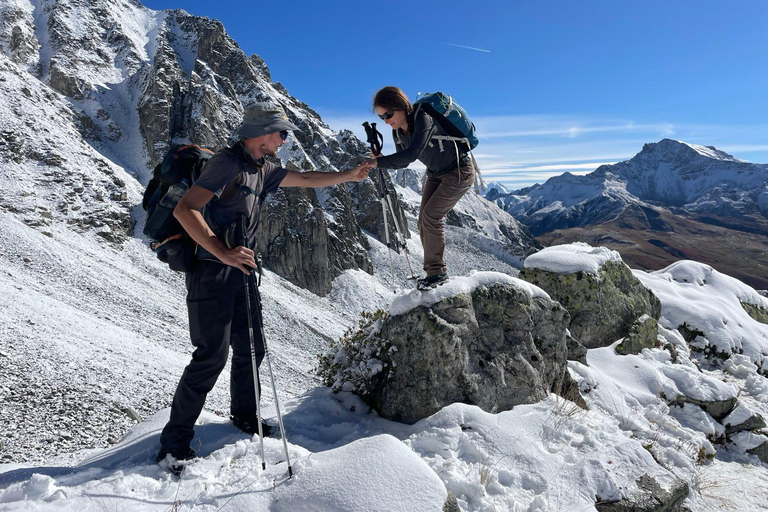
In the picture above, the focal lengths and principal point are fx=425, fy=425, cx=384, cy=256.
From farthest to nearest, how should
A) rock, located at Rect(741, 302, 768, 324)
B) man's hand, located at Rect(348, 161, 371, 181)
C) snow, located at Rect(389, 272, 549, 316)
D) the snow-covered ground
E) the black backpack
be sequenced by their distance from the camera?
rock, located at Rect(741, 302, 768, 324), snow, located at Rect(389, 272, 549, 316), man's hand, located at Rect(348, 161, 371, 181), the black backpack, the snow-covered ground

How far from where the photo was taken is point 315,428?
6438 millimetres

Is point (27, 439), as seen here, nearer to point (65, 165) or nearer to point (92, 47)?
point (65, 165)

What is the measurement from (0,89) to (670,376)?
89.6m

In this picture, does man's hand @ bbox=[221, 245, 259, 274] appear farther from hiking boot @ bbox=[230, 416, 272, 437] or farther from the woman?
the woman

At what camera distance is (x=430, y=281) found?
7.58 meters

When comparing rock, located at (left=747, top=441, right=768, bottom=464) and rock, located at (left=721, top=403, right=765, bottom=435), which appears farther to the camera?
rock, located at (left=721, top=403, right=765, bottom=435)

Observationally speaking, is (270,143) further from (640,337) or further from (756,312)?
(756,312)

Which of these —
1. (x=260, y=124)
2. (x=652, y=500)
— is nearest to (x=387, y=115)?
(x=260, y=124)

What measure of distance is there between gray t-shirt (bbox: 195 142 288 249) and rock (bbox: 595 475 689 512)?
535 centimetres

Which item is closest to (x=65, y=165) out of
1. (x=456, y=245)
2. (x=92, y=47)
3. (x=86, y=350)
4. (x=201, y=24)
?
(x=86, y=350)

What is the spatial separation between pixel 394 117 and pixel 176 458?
5502mm

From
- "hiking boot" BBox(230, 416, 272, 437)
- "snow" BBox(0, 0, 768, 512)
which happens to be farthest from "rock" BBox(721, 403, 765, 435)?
"hiking boot" BBox(230, 416, 272, 437)

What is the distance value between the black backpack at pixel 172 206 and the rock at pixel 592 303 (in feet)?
29.4

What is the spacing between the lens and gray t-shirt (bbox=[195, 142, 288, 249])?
450 centimetres
